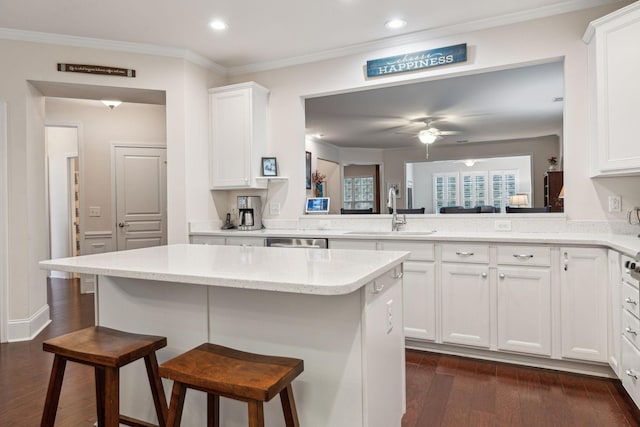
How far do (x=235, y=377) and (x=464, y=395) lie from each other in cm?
165

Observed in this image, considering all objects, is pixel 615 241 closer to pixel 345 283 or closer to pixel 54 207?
pixel 345 283

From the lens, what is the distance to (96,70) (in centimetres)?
362

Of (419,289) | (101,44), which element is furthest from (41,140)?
(419,289)

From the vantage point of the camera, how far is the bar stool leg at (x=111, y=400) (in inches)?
57.6

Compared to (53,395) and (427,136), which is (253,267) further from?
(427,136)

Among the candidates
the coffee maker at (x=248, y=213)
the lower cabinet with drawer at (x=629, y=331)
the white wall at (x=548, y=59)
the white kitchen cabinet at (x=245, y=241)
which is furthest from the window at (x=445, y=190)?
the lower cabinet with drawer at (x=629, y=331)

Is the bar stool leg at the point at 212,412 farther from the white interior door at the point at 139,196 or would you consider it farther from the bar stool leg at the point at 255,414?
the white interior door at the point at 139,196

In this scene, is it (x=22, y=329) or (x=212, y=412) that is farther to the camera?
(x=22, y=329)

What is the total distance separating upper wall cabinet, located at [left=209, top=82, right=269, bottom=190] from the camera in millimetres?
3959

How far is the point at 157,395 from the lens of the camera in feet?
5.49

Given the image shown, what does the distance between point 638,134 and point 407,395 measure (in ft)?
6.95

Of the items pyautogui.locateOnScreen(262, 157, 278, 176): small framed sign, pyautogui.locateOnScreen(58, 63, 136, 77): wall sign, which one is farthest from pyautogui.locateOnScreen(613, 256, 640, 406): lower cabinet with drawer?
pyautogui.locateOnScreen(58, 63, 136, 77): wall sign

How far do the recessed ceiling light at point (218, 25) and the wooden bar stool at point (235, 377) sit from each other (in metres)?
2.76

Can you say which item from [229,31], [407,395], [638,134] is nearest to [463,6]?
[638,134]
